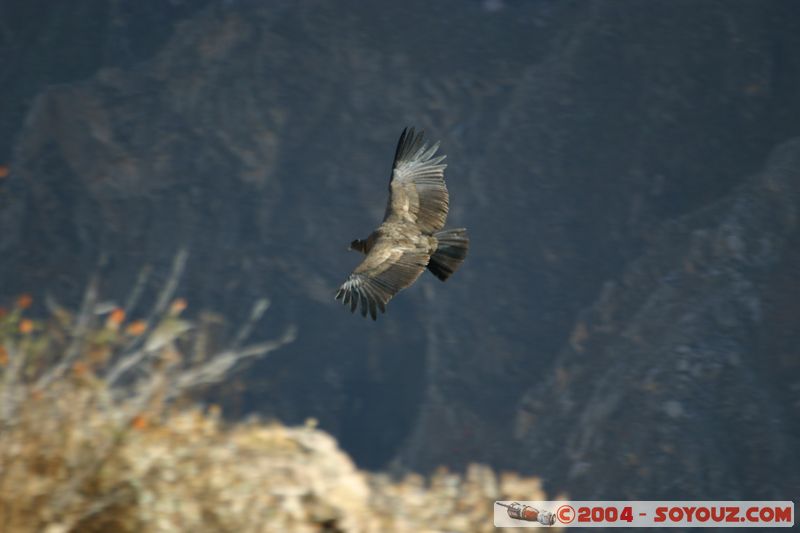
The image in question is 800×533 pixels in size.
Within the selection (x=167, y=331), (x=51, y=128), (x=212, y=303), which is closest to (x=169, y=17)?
(x=51, y=128)

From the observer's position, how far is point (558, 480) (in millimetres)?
38781

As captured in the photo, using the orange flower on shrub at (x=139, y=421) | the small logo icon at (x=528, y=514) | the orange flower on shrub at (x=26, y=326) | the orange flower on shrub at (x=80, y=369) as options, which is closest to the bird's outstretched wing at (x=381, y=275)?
the small logo icon at (x=528, y=514)

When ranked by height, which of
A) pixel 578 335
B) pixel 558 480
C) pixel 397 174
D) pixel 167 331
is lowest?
pixel 167 331

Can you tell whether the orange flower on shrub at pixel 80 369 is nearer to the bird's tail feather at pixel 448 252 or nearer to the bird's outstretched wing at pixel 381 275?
the bird's outstretched wing at pixel 381 275

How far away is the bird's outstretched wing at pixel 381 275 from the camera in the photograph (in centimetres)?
815

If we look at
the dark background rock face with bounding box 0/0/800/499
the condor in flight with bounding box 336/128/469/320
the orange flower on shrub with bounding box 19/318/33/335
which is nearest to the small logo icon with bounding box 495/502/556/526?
the condor in flight with bounding box 336/128/469/320

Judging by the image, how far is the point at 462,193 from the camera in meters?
46.6

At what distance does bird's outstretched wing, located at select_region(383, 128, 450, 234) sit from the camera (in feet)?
30.1

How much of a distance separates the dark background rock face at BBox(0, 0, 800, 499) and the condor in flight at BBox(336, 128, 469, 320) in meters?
29.3

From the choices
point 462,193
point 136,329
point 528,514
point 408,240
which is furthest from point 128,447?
point 462,193

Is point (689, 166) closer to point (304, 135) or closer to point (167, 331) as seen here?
point (304, 135)

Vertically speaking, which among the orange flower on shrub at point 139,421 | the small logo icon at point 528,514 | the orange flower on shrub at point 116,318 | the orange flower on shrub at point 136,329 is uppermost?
the small logo icon at point 528,514

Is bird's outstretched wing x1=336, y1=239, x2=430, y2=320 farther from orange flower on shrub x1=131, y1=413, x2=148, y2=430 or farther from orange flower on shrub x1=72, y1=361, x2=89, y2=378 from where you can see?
orange flower on shrub x1=72, y1=361, x2=89, y2=378

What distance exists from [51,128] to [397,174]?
41.5 meters
